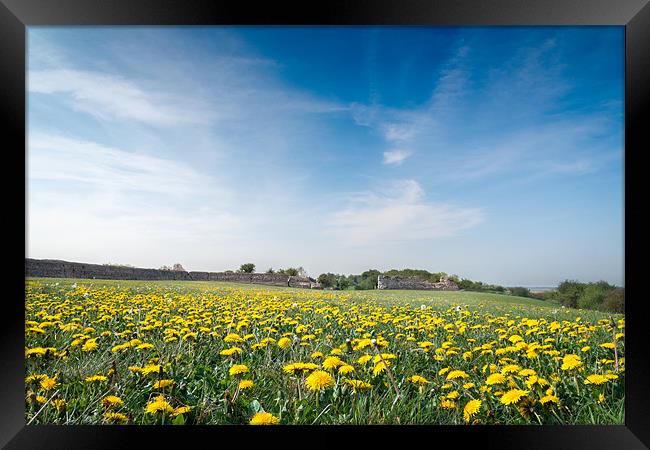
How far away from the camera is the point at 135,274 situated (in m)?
5.55

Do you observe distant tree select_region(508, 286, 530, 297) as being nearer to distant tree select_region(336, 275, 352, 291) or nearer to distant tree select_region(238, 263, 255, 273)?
distant tree select_region(336, 275, 352, 291)

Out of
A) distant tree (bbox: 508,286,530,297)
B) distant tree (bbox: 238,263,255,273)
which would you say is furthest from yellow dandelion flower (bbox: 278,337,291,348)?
distant tree (bbox: 238,263,255,273)

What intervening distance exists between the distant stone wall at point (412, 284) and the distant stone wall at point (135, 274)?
1.23 m

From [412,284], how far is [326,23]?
4.54 m

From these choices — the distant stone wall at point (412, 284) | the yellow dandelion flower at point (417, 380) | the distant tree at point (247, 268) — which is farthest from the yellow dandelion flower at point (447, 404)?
the distant tree at point (247, 268)

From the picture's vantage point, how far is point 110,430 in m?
1.78

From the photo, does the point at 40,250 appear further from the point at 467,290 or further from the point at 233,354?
the point at 467,290

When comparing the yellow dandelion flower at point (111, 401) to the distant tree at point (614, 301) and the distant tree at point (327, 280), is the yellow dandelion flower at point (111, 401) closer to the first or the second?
the distant tree at point (614, 301)

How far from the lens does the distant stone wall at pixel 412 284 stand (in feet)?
19.1

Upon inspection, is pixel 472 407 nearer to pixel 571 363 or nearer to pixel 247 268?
pixel 571 363

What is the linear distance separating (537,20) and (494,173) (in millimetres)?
1630

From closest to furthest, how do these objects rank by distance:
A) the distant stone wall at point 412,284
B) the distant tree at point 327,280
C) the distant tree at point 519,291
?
the distant tree at point 519,291 < the distant stone wall at point 412,284 < the distant tree at point 327,280

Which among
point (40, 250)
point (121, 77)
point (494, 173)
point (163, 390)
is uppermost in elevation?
point (121, 77)

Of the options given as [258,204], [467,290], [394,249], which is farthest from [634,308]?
[467,290]
